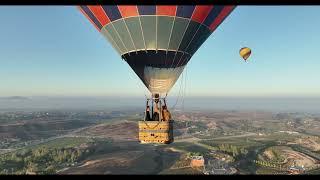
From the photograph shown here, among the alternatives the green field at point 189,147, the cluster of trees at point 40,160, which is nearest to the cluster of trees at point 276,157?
the green field at point 189,147

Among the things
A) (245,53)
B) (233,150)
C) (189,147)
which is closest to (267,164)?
(233,150)

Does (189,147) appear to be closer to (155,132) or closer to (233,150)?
(233,150)

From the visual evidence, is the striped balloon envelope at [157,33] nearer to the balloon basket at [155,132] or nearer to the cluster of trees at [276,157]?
the balloon basket at [155,132]

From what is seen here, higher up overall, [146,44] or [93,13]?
[93,13]

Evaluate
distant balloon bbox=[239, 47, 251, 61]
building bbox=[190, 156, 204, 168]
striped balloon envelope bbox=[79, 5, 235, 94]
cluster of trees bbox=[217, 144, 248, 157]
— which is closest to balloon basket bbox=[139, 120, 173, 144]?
striped balloon envelope bbox=[79, 5, 235, 94]

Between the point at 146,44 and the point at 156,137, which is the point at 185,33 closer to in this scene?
the point at 146,44
